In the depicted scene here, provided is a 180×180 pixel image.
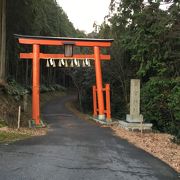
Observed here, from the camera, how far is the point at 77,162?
8523 mm

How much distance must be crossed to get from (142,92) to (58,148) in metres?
12.8

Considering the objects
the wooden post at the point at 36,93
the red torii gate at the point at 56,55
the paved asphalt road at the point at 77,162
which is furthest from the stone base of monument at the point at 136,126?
the wooden post at the point at 36,93

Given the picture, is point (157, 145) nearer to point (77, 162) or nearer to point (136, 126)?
point (136, 126)

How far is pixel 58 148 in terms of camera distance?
10.4m

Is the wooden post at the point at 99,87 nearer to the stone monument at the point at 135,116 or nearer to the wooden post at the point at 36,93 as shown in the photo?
the stone monument at the point at 135,116

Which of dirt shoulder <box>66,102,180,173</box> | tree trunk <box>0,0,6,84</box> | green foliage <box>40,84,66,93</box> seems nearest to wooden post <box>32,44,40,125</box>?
tree trunk <box>0,0,6,84</box>

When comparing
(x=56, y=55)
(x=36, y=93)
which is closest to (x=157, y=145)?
(x=36, y=93)

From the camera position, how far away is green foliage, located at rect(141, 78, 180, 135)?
19344 millimetres

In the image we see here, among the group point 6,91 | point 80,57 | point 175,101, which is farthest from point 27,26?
point 175,101

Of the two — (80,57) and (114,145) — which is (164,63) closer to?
(80,57)

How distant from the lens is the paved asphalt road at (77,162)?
727cm

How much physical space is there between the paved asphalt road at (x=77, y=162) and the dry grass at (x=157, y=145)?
392 millimetres

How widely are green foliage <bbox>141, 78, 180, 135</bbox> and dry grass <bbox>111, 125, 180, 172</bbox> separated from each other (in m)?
4.37

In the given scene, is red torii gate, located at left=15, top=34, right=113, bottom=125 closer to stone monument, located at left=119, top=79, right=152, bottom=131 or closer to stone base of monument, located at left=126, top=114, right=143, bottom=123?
stone monument, located at left=119, top=79, right=152, bottom=131
